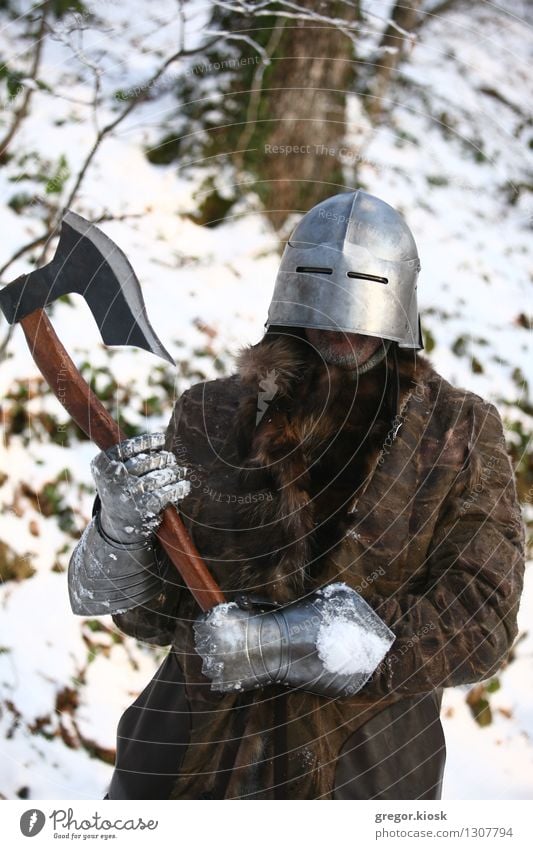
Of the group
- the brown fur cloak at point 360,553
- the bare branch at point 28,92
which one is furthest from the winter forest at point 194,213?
the brown fur cloak at point 360,553

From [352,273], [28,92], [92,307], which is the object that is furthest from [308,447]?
[28,92]

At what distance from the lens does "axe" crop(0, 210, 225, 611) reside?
138cm

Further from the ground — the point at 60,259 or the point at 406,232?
the point at 406,232

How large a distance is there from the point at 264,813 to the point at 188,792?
153 millimetres

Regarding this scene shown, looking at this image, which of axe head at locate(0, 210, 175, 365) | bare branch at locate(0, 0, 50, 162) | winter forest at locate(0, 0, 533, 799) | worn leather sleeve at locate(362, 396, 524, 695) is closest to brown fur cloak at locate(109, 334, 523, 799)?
worn leather sleeve at locate(362, 396, 524, 695)

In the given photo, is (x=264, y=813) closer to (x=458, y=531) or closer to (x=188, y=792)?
(x=188, y=792)

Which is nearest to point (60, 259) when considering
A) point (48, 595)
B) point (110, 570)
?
point (110, 570)

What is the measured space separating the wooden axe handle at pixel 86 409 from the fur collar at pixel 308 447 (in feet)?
0.46

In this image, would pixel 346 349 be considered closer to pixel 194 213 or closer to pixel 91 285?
pixel 91 285

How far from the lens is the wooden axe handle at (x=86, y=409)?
4.55ft

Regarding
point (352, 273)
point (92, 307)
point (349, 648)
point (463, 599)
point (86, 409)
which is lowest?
point (349, 648)

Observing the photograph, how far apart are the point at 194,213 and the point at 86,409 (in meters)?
1.75

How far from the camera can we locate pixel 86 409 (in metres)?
1.39

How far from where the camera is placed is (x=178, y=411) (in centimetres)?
173
